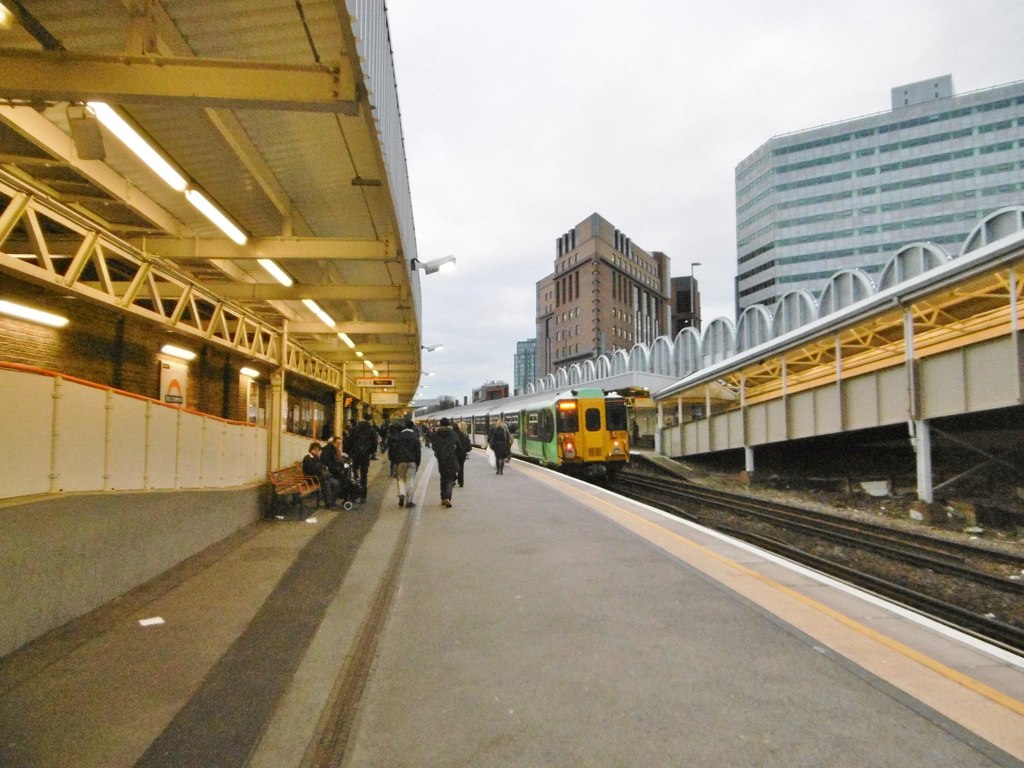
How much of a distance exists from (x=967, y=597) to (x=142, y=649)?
9.27 m

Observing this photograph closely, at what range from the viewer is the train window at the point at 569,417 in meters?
20.0

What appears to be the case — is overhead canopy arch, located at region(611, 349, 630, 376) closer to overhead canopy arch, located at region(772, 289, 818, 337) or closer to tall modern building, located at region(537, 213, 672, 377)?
overhead canopy arch, located at region(772, 289, 818, 337)

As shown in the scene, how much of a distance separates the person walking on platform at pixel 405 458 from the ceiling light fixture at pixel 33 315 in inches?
222

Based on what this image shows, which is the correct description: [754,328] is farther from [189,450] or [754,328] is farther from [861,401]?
[189,450]

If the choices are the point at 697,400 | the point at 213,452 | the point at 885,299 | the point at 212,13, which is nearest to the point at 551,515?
the point at 213,452

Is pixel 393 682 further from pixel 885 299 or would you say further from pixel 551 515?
pixel 885 299

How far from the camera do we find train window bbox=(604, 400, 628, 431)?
66.3 ft

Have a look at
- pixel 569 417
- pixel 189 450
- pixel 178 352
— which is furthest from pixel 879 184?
pixel 189 450

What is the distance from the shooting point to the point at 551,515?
1009 cm

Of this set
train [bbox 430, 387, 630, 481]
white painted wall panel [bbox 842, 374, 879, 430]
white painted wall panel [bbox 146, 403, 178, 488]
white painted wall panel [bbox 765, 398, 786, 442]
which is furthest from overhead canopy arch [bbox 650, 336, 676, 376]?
white painted wall panel [bbox 146, 403, 178, 488]

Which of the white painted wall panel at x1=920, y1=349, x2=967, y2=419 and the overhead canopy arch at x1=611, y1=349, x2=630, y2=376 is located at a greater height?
the overhead canopy arch at x1=611, y1=349, x2=630, y2=376

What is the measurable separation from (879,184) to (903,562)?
89281mm

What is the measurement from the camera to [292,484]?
11141mm

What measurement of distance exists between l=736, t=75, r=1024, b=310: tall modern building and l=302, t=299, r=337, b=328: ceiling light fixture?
2726 inches
